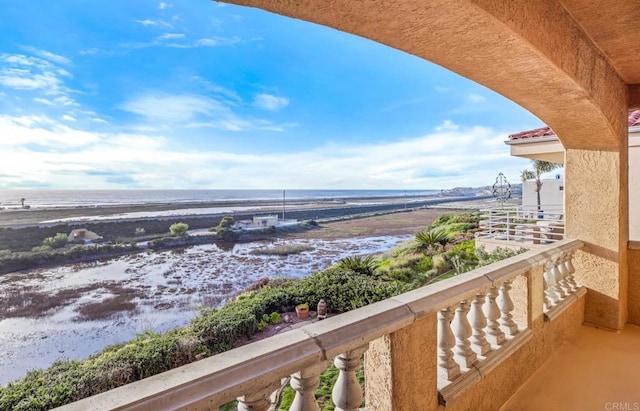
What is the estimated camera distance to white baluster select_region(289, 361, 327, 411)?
33.9 inches

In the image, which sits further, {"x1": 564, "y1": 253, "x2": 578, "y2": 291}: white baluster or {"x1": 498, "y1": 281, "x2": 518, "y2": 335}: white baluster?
{"x1": 564, "y1": 253, "x2": 578, "y2": 291}: white baluster

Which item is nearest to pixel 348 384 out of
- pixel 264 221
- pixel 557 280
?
pixel 557 280

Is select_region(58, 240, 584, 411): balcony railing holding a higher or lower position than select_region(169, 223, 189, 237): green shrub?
higher

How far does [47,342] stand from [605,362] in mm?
11389

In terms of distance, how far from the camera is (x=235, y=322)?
5.97 meters

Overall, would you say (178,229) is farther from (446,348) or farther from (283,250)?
(446,348)

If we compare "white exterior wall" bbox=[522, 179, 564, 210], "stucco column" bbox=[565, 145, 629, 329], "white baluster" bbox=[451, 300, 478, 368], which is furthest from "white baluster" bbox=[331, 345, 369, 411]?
"white exterior wall" bbox=[522, 179, 564, 210]

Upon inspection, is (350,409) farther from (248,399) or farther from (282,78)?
(282,78)

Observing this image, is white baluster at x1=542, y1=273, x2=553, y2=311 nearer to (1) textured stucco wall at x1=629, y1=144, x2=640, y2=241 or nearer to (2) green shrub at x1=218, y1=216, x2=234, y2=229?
(1) textured stucco wall at x1=629, y1=144, x2=640, y2=241

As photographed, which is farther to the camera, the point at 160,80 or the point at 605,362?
the point at 160,80

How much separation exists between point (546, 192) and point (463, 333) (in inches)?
549

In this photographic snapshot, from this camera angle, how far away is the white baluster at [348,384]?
970 mm

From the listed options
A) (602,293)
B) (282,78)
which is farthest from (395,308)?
(282,78)

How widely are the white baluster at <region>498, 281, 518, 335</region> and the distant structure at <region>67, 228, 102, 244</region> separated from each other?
1816 cm
